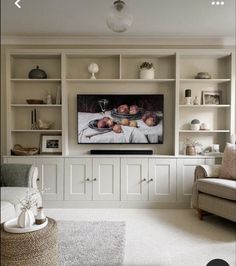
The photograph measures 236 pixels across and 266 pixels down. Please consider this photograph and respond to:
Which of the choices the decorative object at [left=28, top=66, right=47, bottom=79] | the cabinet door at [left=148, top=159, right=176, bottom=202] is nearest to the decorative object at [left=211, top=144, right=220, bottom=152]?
the cabinet door at [left=148, top=159, right=176, bottom=202]

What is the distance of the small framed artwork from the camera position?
4.35 metres

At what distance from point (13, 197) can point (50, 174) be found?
1.34 meters

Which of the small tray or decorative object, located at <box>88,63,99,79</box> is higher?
decorative object, located at <box>88,63,99,79</box>

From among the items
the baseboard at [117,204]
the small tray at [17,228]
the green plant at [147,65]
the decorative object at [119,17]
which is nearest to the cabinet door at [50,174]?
the baseboard at [117,204]

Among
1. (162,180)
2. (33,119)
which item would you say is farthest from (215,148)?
(33,119)

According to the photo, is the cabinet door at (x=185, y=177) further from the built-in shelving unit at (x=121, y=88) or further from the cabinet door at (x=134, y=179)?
the cabinet door at (x=134, y=179)

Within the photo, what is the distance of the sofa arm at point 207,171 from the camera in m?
3.72

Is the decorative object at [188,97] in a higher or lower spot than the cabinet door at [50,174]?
higher

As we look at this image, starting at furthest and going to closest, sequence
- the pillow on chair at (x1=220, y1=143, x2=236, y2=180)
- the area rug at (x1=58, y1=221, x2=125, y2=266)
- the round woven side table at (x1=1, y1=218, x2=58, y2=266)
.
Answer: the pillow on chair at (x1=220, y1=143, x2=236, y2=180)
the area rug at (x1=58, y1=221, x2=125, y2=266)
the round woven side table at (x1=1, y1=218, x2=58, y2=266)

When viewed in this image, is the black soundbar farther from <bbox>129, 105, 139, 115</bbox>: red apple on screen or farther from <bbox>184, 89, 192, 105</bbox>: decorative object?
<bbox>184, 89, 192, 105</bbox>: decorative object

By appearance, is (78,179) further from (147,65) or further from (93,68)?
(147,65)

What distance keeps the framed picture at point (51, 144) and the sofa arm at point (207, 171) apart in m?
1.87

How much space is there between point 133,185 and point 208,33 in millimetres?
2243

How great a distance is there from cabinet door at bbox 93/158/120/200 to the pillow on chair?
1.33 meters
